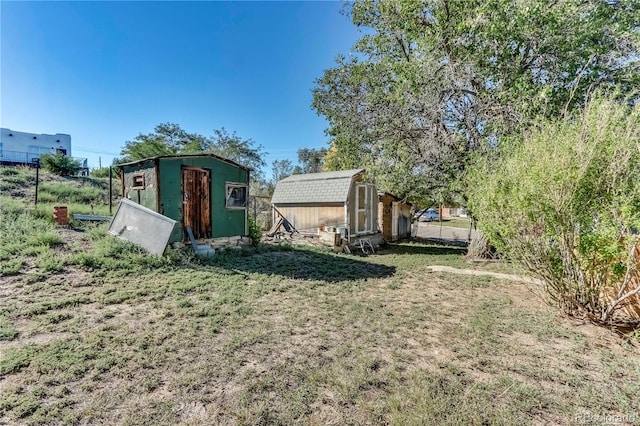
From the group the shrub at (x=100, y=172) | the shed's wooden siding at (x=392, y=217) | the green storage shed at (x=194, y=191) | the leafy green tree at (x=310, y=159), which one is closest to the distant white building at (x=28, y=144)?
the shrub at (x=100, y=172)

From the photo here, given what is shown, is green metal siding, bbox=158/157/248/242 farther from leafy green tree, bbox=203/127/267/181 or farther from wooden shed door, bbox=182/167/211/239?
leafy green tree, bbox=203/127/267/181

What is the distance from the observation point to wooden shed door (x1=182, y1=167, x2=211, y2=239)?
25.5ft

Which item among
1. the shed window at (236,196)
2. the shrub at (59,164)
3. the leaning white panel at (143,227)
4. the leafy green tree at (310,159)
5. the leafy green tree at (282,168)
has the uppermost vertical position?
the leafy green tree at (310,159)

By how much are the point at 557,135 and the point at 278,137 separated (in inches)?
1097

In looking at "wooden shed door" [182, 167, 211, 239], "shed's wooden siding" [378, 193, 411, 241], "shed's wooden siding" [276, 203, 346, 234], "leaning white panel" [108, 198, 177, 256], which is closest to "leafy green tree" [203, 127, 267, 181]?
"shed's wooden siding" [276, 203, 346, 234]

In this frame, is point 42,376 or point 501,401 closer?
point 501,401

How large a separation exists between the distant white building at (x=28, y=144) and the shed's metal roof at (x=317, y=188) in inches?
715

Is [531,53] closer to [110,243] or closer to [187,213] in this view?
[187,213]

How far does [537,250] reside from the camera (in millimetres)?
3988

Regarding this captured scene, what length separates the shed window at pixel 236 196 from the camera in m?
8.72

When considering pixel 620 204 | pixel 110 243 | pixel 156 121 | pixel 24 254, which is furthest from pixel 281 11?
pixel 156 121

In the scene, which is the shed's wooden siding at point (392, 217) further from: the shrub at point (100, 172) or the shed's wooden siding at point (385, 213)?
the shrub at point (100, 172)

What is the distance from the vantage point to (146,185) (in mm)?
7543

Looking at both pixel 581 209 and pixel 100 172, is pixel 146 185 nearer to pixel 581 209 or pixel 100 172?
pixel 581 209
